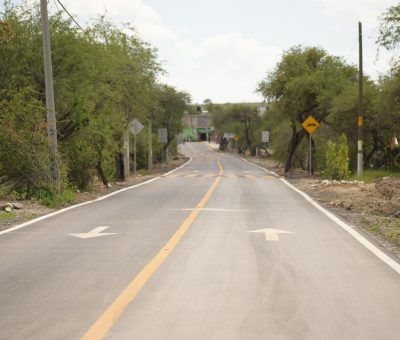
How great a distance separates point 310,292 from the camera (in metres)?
6.76

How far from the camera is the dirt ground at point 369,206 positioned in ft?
38.4

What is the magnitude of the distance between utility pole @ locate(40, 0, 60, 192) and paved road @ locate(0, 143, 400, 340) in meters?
6.45

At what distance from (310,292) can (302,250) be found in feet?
9.25

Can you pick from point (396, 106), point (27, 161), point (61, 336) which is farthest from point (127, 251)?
point (396, 106)

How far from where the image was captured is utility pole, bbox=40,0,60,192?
726 inches

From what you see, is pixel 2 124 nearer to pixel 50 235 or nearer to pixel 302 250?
pixel 50 235

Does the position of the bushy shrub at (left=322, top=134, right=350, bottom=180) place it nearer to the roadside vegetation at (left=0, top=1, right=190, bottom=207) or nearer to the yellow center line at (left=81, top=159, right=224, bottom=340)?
the roadside vegetation at (left=0, top=1, right=190, bottom=207)

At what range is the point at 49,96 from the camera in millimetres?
18656

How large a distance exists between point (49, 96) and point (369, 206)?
9962 mm

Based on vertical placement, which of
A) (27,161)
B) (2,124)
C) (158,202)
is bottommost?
(158,202)

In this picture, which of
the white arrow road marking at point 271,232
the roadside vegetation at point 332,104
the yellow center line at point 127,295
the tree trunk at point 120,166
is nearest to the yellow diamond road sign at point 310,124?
the roadside vegetation at point 332,104

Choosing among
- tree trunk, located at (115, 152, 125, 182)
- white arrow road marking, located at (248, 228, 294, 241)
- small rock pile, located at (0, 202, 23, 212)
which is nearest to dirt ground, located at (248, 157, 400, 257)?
white arrow road marking, located at (248, 228, 294, 241)

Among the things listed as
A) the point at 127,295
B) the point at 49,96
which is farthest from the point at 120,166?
the point at 127,295

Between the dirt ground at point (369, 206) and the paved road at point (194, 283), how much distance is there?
0.75 metres
